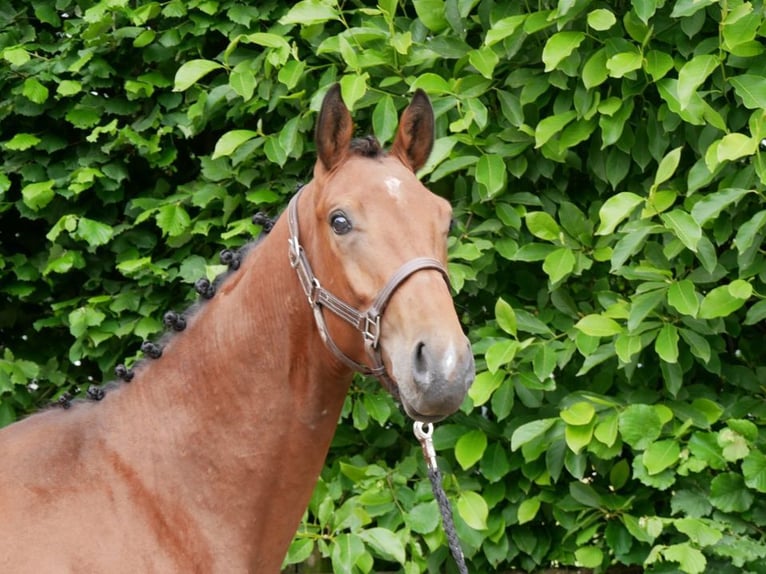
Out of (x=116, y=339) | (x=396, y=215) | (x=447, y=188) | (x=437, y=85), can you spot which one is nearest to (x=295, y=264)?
(x=396, y=215)

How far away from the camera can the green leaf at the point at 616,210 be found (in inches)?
126

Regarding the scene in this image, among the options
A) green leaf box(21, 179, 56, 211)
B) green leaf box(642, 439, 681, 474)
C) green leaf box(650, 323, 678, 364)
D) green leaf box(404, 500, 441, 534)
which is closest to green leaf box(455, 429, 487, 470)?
green leaf box(404, 500, 441, 534)

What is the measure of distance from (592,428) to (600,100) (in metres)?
1.09

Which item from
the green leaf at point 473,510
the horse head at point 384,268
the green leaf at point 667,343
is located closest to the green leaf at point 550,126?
the green leaf at point 667,343

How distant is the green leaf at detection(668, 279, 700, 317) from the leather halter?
1.16m

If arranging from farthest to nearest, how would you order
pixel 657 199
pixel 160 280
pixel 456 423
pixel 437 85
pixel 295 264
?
1. pixel 160 280
2. pixel 456 423
3. pixel 437 85
4. pixel 657 199
5. pixel 295 264

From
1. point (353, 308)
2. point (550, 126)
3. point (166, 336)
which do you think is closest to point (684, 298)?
point (550, 126)

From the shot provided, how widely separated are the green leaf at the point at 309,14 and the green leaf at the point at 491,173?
2.35ft

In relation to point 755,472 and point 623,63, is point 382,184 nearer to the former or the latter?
point 623,63

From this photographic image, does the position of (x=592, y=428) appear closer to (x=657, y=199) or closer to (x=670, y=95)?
(x=657, y=199)

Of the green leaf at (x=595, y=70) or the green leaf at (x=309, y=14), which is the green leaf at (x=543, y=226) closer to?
the green leaf at (x=595, y=70)

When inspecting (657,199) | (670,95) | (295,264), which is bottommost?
(657,199)

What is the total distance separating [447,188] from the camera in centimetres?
386

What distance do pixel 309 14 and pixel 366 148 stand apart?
47.9 inches
